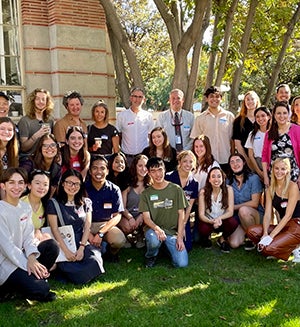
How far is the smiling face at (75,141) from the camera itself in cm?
597

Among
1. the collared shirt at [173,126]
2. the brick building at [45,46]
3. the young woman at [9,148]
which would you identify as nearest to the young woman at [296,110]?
the collared shirt at [173,126]

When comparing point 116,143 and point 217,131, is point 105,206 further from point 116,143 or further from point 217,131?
point 217,131

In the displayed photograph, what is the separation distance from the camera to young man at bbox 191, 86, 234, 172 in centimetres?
714

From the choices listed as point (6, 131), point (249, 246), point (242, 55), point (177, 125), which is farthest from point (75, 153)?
point (242, 55)

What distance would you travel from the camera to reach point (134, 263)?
598 cm

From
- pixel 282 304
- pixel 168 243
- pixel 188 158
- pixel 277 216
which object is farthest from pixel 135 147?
pixel 282 304

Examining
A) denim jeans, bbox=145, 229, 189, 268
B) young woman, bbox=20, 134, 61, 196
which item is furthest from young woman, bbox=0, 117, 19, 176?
denim jeans, bbox=145, 229, 189, 268

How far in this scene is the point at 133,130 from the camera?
23.6 feet

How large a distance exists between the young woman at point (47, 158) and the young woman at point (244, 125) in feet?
9.39

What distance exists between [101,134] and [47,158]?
1.27 metres

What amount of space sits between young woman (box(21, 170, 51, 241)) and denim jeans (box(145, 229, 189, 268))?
133 centimetres

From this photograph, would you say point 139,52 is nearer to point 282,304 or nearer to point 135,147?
point 135,147

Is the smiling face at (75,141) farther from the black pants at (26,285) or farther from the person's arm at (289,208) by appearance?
the person's arm at (289,208)

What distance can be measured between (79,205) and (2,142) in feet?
3.80
